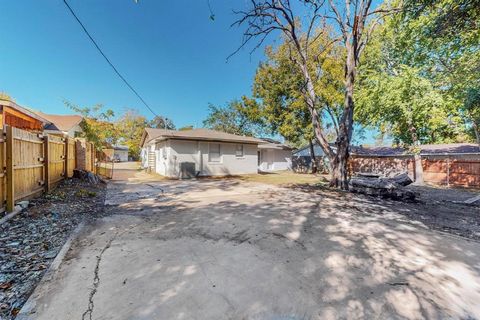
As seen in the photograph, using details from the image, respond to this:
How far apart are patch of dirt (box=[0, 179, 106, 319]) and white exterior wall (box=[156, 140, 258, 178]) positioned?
767 cm

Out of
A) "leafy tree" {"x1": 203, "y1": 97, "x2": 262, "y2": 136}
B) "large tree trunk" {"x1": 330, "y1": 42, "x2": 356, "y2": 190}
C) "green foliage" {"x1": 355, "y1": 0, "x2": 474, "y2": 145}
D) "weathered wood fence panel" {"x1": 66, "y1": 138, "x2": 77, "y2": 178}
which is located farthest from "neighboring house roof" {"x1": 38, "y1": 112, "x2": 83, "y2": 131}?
"green foliage" {"x1": 355, "y1": 0, "x2": 474, "y2": 145}

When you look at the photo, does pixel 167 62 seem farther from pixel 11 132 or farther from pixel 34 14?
pixel 11 132

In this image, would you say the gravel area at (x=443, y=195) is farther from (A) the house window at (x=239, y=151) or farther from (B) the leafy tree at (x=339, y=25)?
(A) the house window at (x=239, y=151)

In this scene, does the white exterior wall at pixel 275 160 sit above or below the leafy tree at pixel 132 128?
below

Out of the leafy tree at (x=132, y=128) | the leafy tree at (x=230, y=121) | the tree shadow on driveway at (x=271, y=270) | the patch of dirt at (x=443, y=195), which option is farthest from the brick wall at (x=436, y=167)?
the leafy tree at (x=132, y=128)

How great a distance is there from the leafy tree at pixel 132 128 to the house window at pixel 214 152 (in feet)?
93.0

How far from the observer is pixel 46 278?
103 inches

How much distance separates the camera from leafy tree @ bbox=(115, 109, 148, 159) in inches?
1553

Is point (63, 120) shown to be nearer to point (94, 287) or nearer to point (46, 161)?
point (46, 161)

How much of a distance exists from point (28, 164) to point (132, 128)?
4027 cm

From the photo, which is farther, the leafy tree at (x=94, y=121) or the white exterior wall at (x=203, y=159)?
the leafy tree at (x=94, y=121)

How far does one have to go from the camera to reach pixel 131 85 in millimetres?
12164

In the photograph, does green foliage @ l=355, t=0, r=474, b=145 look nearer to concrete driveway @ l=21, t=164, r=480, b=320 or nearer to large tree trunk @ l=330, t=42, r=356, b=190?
large tree trunk @ l=330, t=42, r=356, b=190

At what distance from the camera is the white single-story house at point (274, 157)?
2309cm
